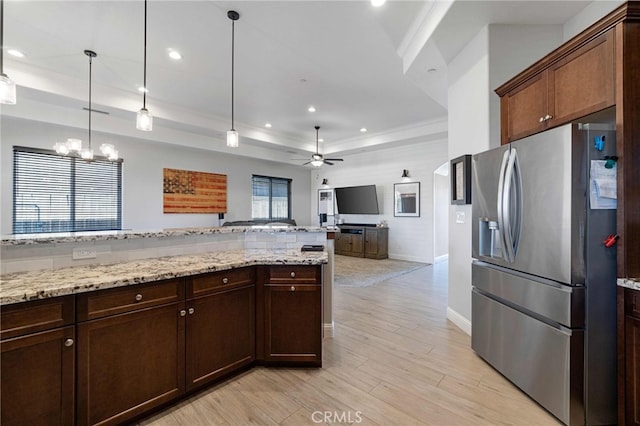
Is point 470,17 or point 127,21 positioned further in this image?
point 127,21

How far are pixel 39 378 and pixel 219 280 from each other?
3.31ft

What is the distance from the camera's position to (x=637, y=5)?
156cm

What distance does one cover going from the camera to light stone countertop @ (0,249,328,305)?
4.71 ft

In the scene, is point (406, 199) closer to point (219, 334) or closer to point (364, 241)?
point (364, 241)

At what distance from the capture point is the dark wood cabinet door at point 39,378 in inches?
52.7

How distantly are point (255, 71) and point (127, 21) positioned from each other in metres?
1.57

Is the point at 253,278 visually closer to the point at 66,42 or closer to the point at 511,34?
the point at 511,34

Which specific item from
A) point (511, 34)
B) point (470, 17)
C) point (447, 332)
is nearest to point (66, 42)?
point (470, 17)

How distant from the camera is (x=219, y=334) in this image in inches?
83.0

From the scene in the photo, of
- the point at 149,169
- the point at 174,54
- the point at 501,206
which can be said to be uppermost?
the point at 174,54

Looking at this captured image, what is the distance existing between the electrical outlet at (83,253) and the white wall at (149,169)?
427cm

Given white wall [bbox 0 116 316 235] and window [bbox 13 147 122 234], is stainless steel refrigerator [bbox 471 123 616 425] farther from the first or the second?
window [bbox 13 147 122 234]

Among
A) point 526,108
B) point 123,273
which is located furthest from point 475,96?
point 123,273

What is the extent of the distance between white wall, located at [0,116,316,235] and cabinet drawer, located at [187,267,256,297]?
4961 mm
